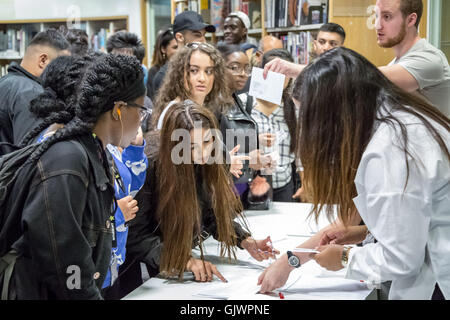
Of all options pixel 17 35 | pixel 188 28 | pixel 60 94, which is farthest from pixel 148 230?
pixel 17 35

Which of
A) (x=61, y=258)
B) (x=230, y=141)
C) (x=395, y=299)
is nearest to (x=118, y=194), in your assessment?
(x=61, y=258)

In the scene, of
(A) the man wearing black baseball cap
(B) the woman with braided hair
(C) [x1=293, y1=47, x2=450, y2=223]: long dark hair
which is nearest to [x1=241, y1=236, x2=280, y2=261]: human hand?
(C) [x1=293, y1=47, x2=450, y2=223]: long dark hair

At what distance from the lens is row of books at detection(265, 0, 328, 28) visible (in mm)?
4707

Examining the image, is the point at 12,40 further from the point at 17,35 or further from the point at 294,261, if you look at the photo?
the point at 294,261

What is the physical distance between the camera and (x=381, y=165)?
1.25 m

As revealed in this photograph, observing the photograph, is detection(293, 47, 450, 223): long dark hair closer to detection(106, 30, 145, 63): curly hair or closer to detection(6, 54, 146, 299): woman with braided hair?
detection(6, 54, 146, 299): woman with braided hair

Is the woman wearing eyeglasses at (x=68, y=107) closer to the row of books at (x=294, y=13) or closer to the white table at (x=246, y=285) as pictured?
the white table at (x=246, y=285)

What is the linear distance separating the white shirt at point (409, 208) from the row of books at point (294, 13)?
3641 millimetres

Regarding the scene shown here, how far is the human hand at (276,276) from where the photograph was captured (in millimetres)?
1633

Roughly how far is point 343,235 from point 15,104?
1.90 metres

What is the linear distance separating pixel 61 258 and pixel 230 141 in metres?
1.81

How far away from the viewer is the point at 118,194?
1.82 m

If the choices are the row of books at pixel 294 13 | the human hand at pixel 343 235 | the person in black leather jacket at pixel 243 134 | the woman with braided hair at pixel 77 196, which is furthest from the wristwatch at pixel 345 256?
the row of books at pixel 294 13
